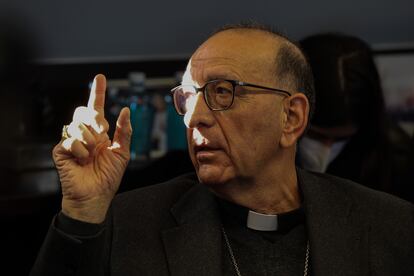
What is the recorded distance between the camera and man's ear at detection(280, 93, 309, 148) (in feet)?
5.84

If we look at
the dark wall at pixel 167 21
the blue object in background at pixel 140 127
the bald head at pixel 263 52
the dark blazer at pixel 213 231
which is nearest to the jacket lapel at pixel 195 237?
the dark blazer at pixel 213 231

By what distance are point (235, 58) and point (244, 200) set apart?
363 millimetres

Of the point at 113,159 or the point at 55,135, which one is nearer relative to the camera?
the point at 113,159

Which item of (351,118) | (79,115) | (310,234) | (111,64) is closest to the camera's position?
(79,115)

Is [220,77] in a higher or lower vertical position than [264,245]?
higher

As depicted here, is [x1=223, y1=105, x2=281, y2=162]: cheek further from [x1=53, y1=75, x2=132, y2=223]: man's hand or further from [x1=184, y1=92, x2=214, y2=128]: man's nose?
[x1=53, y1=75, x2=132, y2=223]: man's hand

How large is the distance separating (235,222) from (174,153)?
580mm

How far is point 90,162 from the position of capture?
1534 mm

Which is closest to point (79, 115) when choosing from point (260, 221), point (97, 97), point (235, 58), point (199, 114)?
point (97, 97)

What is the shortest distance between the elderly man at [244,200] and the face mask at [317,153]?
533 millimetres

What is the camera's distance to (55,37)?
3.11 meters

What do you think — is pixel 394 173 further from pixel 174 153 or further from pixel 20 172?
pixel 20 172

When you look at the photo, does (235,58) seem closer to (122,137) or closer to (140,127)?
(122,137)

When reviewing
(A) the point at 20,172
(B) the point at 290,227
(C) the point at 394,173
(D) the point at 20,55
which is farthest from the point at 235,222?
(D) the point at 20,55
